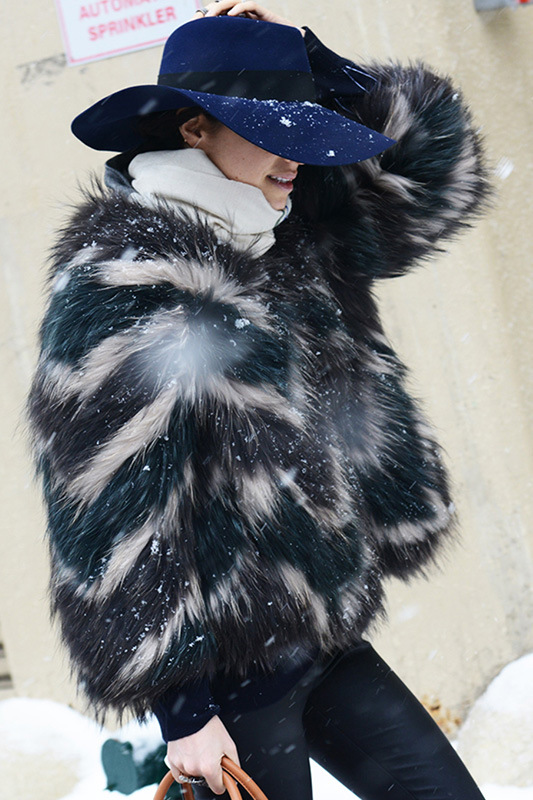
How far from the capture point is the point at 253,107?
144cm

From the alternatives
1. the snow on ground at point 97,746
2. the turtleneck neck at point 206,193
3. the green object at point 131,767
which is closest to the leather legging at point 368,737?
the turtleneck neck at point 206,193

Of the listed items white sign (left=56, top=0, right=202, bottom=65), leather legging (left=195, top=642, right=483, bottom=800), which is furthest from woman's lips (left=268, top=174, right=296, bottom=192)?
white sign (left=56, top=0, right=202, bottom=65)

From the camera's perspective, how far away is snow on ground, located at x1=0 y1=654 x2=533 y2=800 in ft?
9.09

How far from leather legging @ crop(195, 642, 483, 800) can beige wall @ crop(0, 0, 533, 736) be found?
145 centimetres

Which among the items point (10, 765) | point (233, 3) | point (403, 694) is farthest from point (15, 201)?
point (403, 694)

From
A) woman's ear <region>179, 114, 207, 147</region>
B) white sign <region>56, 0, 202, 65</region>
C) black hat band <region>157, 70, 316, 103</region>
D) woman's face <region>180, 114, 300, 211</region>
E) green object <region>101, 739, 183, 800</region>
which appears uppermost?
white sign <region>56, 0, 202, 65</region>

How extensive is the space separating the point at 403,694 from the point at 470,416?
1.59m

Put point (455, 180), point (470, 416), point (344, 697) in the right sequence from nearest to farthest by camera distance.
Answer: point (344, 697) → point (455, 180) → point (470, 416)

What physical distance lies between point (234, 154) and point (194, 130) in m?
0.10

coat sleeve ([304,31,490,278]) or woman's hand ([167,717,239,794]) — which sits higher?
coat sleeve ([304,31,490,278])

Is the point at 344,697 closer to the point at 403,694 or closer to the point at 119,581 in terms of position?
the point at 403,694

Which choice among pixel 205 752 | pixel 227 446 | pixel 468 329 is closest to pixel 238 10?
pixel 227 446

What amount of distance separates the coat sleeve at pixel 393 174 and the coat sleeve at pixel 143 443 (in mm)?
576

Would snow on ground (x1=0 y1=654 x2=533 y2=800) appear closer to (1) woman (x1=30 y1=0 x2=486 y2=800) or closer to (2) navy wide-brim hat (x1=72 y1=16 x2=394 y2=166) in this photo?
(1) woman (x1=30 y1=0 x2=486 y2=800)
